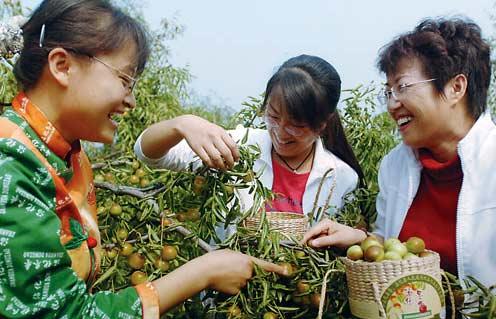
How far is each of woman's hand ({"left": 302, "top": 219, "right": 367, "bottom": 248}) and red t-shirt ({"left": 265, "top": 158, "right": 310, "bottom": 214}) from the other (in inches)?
21.5

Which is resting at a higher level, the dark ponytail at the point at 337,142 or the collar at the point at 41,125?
the collar at the point at 41,125

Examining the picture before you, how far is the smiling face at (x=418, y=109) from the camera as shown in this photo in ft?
5.75

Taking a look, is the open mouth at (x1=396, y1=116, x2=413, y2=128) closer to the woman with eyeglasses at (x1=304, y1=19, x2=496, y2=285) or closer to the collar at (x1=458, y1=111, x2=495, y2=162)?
the woman with eyeglasses at (x1=304, y1=19, x2=496, y2=285)

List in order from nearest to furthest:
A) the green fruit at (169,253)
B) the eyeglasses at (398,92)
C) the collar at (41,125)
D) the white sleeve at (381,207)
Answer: the collar at (41,125) → the green fruit at (169,253) → the eyeglasses at (398,92) → the white sleeve at (381,207)

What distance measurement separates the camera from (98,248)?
1324mm

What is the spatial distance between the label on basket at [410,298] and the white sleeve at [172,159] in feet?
2.43

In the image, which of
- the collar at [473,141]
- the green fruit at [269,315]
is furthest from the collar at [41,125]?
the collar at [473,141]

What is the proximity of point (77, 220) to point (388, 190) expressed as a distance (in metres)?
1.12

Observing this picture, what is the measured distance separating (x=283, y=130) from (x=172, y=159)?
0.48 metres

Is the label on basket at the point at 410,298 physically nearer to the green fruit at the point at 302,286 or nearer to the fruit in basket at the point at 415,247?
the fruit in basket at the point at 415,247

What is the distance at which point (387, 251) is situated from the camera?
1.33m

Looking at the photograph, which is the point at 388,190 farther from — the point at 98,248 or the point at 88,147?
the point at 88,147

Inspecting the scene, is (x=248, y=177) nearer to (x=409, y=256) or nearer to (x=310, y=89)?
(x=409, y=256)

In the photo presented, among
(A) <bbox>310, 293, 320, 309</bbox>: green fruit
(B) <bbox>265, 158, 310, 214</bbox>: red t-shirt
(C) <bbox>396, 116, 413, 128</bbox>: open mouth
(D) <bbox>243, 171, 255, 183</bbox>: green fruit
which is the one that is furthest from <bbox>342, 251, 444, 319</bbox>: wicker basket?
(B) <bbox>265, 158, 310, 214</bbox>: red t-shirt
